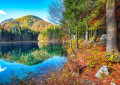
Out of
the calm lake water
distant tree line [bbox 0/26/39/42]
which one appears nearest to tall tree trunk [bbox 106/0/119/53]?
the calm lake water

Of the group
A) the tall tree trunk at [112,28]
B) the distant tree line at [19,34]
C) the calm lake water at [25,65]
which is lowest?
the calm lake water at [25,65]

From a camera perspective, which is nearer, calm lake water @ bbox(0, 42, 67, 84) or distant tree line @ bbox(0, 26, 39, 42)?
calm lake water @ bbox(0, 42, 67, 84)

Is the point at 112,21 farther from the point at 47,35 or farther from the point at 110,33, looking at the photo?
the point at 47,35

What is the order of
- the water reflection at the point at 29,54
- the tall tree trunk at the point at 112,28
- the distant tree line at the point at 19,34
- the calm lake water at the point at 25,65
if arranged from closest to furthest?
1. the tall tree trunk at the point at 112,28
2. the calm lake water at the point at 25,65
3. the water reflection at the point at 29,54
4. the distant tree line at the point at 19,34

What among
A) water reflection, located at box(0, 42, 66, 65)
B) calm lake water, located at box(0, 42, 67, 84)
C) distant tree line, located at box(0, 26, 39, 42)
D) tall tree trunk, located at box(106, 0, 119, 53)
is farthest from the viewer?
distant tree line, located at box(0, 26, 39, 42)

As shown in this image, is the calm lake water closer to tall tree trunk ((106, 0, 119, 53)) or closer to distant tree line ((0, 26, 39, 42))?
tall tree trunk ((106, 0, 119, 53))

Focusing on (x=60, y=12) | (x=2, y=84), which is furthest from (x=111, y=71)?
(x=60, y=12)

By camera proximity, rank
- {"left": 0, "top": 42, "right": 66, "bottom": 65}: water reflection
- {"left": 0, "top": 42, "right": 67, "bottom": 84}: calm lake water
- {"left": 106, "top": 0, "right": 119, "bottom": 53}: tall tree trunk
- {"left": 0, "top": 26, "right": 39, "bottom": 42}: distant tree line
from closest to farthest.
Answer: {"left": 106, "top": 0, "right": 119, "bottom": 53}: tall tree trunk
{"left": 0, "top": 42, "right": 67, "bottom": 84}: calm lake water
{"left": 0, "top": 42, "right": 66, "bottom": 65}: water reflection
{"left": 0, "top": 26, "right": 39, "bottom": 42}: distant tree line

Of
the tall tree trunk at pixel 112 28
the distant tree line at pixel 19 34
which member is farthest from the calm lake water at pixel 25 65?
the distant tree line at pixel 19 34

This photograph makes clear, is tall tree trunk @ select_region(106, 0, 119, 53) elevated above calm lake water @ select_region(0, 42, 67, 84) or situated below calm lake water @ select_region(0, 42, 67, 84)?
above

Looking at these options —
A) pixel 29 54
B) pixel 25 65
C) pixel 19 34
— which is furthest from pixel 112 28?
pixel 19 34

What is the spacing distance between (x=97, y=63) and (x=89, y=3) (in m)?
5.53

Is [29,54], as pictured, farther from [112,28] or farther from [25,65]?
[112,28]

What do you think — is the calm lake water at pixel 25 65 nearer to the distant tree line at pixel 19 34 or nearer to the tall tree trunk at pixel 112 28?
the tall tree trunk at pixel 112 28
